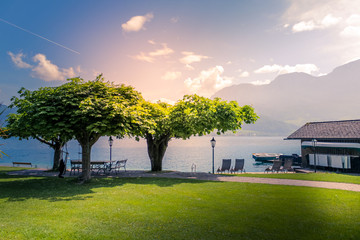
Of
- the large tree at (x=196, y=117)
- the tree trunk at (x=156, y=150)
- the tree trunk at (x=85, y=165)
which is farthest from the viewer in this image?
the tree trunk at (x=156, y=150)

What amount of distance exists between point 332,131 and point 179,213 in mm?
30225

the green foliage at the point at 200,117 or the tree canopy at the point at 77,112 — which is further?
the green foliage at the point at 200,117

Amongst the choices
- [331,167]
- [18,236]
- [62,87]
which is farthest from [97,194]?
[331,167]

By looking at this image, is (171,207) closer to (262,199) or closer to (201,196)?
(201,196)

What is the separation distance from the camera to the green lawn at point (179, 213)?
739 centimetres

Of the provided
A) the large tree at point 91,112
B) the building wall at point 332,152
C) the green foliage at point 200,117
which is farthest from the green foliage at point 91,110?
the building wall at point 332,152

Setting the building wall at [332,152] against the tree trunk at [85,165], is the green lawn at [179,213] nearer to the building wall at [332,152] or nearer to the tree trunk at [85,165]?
the tree trunk at [85,165]

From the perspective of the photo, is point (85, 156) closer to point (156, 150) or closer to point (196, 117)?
point (156, 150)

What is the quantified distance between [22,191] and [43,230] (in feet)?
26.5

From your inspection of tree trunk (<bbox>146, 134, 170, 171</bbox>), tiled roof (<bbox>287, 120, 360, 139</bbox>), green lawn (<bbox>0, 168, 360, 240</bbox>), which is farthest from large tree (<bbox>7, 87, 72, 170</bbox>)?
tiled roof (<bbox>287, 120, 360, 139</bbox>)

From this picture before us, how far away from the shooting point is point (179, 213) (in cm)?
934

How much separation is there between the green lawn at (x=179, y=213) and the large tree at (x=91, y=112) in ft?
13.4

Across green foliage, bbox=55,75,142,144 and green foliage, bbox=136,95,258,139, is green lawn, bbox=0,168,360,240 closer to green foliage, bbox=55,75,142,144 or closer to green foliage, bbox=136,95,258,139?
green foliage, bbox=55,75,142,144

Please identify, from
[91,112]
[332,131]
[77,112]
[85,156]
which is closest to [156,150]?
[85,156]
